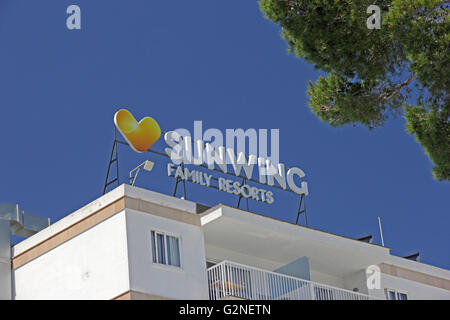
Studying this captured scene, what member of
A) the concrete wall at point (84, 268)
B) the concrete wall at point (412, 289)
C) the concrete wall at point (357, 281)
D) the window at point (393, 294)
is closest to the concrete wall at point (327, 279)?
the concrete wall at point (357, 281)

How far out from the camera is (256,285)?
33719mm

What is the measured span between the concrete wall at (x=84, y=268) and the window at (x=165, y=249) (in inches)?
46.1

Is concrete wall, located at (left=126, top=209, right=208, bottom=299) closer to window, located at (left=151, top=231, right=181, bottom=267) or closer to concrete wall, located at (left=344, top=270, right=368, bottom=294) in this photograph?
window, located at (left=151, top=231, right=181, bottom=267)

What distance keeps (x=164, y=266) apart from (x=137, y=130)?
4.91 m

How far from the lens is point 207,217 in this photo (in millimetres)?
33031

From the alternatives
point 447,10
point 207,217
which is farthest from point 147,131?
point 447,10

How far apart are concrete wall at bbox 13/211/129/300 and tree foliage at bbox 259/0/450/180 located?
277 inches

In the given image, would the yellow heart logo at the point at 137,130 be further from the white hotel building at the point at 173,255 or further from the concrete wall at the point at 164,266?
the concrete wall at the point at 164,266

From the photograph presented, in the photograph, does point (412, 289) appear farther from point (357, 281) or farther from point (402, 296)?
point (357, 281)

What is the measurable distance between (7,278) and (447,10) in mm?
15576

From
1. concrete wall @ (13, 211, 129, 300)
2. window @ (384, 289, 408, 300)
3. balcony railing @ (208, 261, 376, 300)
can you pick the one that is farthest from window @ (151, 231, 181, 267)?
window @ (384, 289, 408, 300)
